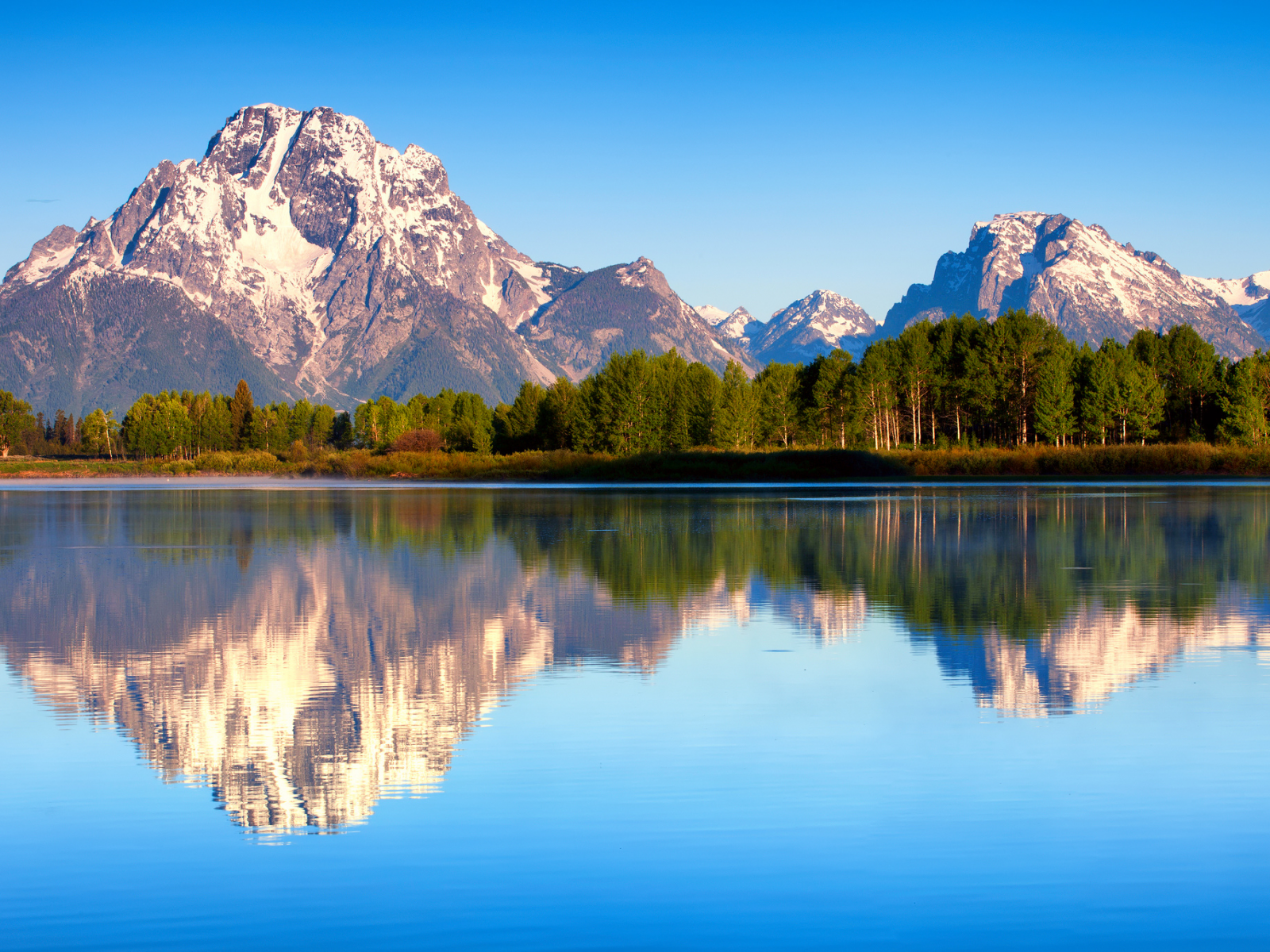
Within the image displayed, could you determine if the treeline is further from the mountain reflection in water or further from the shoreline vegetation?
the mountain reflection in water

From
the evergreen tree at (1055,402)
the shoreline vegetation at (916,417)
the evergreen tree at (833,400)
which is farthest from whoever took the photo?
the evergreen tree at (833,400)

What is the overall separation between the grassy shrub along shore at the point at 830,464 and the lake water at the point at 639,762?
228ft

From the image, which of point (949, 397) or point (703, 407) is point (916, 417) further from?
point (703, 407)

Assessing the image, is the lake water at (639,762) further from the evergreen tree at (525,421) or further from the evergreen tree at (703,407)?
the evergreen tree at (525,421)

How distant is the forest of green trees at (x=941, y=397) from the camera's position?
324 feet

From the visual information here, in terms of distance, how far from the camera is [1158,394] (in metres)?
99.7

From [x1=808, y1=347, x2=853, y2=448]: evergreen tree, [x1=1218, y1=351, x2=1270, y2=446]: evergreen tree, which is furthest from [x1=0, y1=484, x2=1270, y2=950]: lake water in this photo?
[x1=808, y1=347, x2=853, y2=448]: evergreen tree

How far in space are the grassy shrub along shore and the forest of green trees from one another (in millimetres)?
6260

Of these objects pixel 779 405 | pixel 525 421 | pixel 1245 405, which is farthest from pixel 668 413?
pixel 1245 405

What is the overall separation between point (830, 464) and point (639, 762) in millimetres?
88153

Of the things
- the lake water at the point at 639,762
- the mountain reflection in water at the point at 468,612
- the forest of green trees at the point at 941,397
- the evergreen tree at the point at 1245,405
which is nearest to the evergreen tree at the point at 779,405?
the forest of green trees at the point at 941,397

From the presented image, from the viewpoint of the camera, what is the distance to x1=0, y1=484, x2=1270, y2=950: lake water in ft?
23.6

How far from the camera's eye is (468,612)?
19656mm

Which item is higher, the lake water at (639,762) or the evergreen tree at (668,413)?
the evergreen tree at (668,413)
